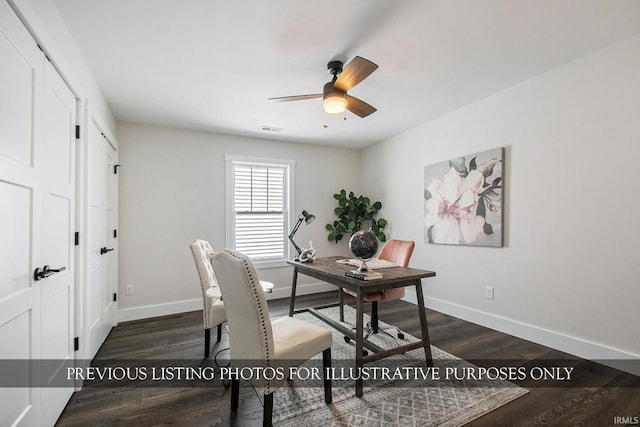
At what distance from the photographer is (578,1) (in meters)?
1.75

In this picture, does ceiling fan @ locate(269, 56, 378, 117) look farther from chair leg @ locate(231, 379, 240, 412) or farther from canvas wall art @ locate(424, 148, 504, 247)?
chair leg @ locate(231, 379, 240, 412)

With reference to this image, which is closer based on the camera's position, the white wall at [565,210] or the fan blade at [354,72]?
the fan blade at [354,72]

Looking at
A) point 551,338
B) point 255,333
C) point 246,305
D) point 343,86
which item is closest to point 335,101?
point 343,86

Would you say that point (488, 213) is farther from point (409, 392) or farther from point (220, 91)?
point (220, 91)

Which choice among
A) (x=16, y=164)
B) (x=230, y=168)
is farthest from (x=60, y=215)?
(x=230, y=168)

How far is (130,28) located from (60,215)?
52.1 inches

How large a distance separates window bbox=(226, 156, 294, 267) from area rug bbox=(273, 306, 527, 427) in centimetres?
255

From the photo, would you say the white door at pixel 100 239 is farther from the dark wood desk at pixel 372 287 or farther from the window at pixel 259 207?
the dark wood desk at pixel 372 287

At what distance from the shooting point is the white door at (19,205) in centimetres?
121

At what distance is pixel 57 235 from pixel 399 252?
2792 millimetres

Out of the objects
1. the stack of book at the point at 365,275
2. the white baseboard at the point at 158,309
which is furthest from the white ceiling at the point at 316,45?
the white baseboard at the point at 158,309

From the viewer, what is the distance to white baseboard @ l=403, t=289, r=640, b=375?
86.4 inches

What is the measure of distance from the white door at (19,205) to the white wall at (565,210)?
3.71 meters

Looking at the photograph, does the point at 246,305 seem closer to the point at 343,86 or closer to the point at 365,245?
the point at 365,245
